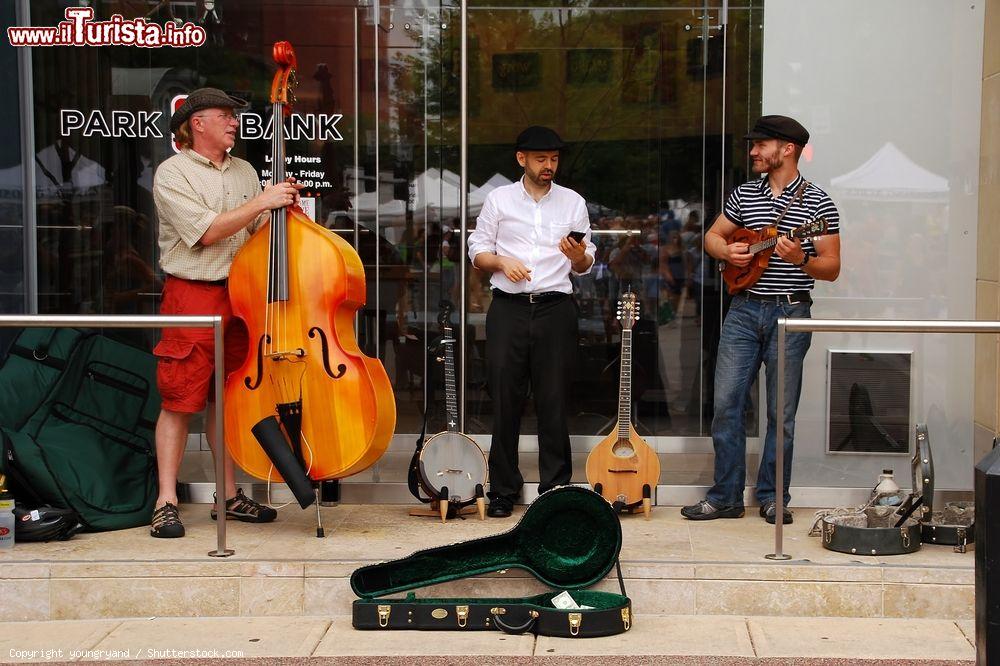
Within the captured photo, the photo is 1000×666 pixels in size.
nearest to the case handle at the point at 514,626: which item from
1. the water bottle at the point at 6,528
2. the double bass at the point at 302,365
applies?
the double bass at the point at 302,365

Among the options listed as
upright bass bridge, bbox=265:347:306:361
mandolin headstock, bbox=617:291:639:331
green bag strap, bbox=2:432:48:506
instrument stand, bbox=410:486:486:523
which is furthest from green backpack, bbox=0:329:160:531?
mandolin headstock, bbox=617:291:639:331

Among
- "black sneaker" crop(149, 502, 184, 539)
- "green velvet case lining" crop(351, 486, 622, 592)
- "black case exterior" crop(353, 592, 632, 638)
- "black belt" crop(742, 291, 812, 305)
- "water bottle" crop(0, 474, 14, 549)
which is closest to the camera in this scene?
"black case exterior" crop(353, 592, 632, 638)

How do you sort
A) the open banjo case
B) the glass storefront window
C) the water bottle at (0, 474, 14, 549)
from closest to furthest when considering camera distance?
the open banjo case
the water bottle at (0, 474, 14, 549)
the glass storefront window

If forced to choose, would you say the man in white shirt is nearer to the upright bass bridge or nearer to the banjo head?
the banjo head

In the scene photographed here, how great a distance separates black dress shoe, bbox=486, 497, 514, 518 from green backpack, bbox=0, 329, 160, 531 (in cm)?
145

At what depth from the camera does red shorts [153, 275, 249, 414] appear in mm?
5422

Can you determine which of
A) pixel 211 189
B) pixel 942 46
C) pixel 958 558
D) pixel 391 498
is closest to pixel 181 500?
pixel 391 498

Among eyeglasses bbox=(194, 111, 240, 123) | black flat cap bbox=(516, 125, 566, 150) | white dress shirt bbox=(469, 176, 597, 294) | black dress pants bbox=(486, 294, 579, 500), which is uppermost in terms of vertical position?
eyeglasses bbox=(194, 111, 240, 123)

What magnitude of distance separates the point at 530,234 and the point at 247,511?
1704 mm

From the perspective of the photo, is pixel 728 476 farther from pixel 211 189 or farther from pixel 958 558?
pixel 211 189

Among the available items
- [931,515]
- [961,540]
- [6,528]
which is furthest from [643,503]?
[6,528]

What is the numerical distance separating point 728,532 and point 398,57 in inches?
109

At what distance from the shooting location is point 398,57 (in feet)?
21.0

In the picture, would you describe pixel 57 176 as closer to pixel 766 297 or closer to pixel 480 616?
pixel 480 616
